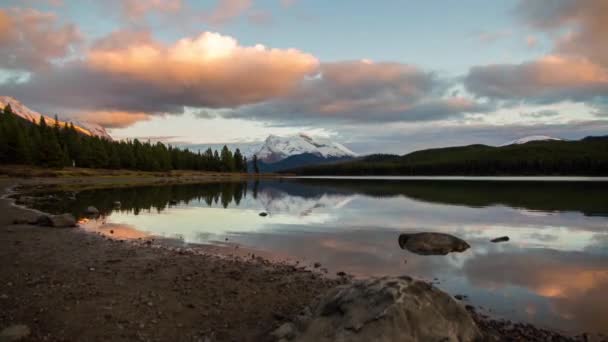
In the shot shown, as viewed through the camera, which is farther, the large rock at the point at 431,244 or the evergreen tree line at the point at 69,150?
the evergreen tree line at the point at 69,150

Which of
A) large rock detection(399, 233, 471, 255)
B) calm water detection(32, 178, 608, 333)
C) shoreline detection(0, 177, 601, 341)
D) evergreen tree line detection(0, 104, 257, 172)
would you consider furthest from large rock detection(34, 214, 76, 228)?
evergreen tree line detection(0, 104, 257, 172)

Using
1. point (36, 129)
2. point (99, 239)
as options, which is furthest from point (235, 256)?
point (36, 129)

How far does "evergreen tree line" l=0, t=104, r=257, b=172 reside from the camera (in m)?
110

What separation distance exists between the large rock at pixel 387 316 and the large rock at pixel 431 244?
1394 cm

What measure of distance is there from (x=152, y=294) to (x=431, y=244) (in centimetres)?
1707

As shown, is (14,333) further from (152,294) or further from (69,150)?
(69,150)

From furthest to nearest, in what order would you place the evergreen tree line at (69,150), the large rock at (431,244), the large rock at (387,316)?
the evergreen tree line at (69,150)
the large rock at (431,244)
the large rock at (387,316)

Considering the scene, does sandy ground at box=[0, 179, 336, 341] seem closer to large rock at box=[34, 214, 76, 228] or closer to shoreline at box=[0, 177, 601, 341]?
shoreline at box=[0, 177, 601, 341]

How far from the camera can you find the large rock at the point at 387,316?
859 centimetres

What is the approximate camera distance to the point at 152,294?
43.9 feet

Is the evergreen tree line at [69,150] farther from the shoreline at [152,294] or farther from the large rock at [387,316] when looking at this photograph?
the large rock at [387,316]

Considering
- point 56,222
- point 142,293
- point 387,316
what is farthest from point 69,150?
point 387,316

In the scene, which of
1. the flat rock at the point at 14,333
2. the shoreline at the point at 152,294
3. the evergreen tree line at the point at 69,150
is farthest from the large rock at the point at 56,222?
the evergreen tree line at the point at 69,150

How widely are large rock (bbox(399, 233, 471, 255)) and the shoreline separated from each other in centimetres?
881
